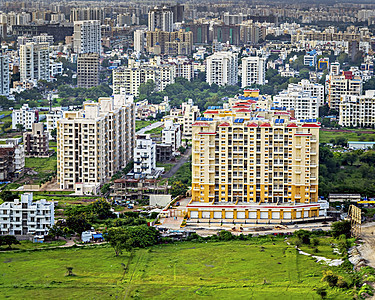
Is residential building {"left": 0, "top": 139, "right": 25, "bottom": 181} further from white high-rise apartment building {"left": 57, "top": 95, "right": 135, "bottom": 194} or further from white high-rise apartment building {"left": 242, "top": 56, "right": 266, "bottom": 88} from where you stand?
white high-rise apartment building {"left": 242, "top": 56, "right": 266, "bottom": 88}

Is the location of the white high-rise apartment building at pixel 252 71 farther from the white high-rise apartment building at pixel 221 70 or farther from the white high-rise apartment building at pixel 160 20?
the white high-rise apartment building at pixel 160 20

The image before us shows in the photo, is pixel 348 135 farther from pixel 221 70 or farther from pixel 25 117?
pixel 221 70

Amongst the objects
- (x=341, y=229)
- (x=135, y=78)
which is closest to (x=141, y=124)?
(x=135, y=78)

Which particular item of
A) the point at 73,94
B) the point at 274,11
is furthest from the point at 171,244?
the point at 274,11

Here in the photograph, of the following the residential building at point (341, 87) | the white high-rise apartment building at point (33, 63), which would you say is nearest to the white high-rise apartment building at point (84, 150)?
the residential building at point (341, 87)

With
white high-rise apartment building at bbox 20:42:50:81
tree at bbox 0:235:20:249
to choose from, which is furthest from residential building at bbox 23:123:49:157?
white high-rise apartment building at bbox 20:42:50:81

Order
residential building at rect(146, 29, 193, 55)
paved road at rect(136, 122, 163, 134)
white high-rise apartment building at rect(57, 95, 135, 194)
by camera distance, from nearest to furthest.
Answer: white high-rise apartment building at rect(57, 95, 135, 194) < paved road at rect(136, 122, 163, 134) < residential building at rect(146, 29, 193, 55)

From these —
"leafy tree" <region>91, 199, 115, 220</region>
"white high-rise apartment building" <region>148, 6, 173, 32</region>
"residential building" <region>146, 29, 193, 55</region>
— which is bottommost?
"leafy tree" <region>91, 199, 115, 220</region>
